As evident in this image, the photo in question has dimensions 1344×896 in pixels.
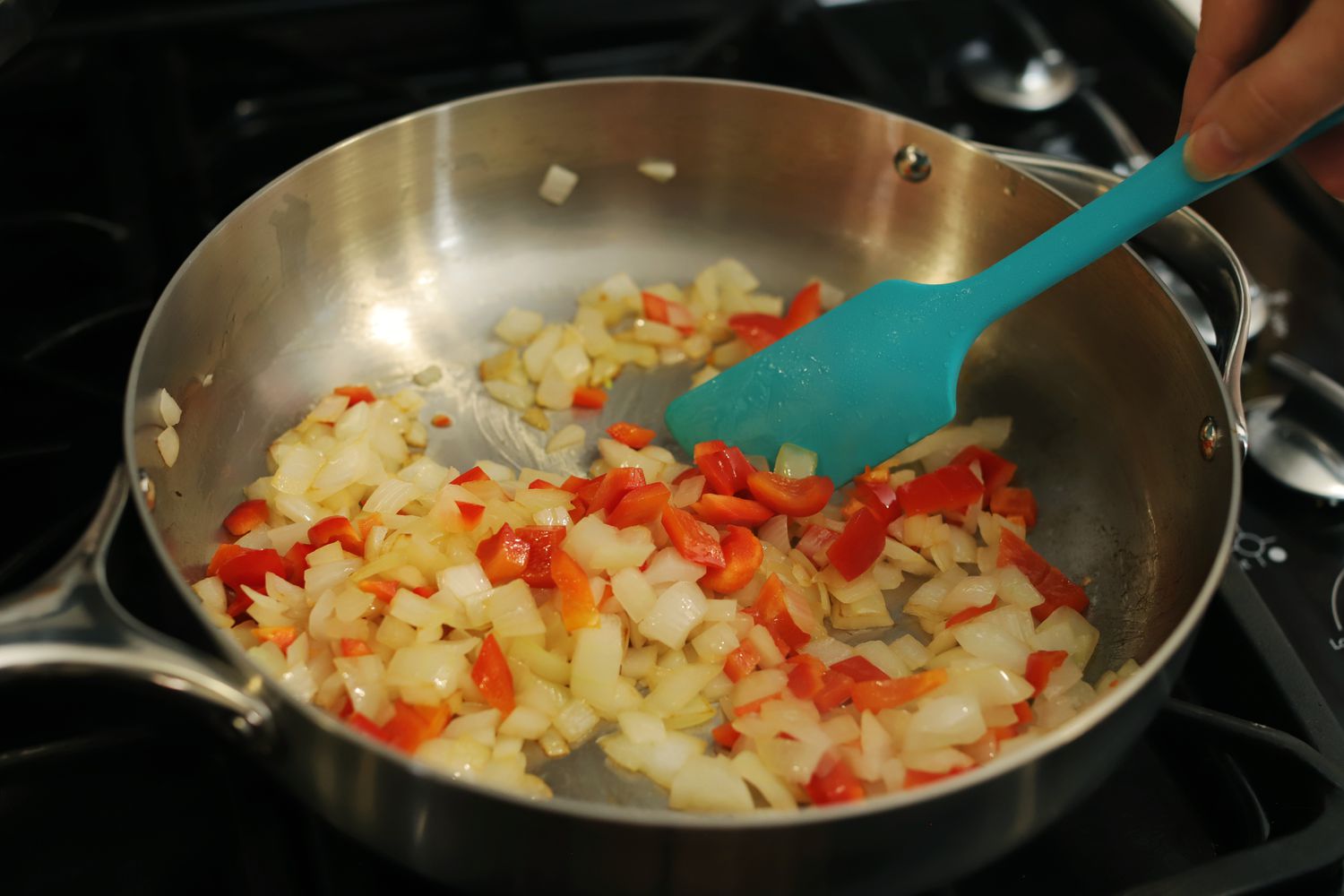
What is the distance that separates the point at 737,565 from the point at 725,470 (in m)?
0.12

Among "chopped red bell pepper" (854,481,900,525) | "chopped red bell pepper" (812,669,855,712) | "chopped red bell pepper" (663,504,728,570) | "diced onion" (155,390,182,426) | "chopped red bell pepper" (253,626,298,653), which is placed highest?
"diced onion" (155,390,182,426)

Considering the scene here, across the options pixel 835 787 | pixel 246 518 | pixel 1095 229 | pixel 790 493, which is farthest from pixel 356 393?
pixel 1095 229

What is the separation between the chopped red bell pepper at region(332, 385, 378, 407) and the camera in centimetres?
140

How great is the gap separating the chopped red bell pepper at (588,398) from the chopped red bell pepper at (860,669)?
1.59 feet

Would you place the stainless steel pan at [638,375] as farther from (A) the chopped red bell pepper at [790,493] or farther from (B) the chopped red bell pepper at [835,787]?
(A) the chopped red bell pepper at [790,493]

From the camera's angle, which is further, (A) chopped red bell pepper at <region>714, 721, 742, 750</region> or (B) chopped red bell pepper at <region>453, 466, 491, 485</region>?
(B) chopped red bell pepper at <region>453, 466, 491, 485</region>

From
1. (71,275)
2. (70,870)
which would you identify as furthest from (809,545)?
(71,275)

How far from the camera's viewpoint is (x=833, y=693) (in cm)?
110

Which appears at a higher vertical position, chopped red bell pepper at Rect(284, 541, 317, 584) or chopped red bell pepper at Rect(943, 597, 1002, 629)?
chopped red bell pepper at Rect(943, 597, 1002, 629)

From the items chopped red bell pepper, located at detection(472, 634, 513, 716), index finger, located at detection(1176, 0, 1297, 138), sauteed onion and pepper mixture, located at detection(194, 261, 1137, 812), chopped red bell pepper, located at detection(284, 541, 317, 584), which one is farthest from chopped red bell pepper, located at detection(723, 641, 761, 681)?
index finger, located at detection(1176, 0, 1297, 138)

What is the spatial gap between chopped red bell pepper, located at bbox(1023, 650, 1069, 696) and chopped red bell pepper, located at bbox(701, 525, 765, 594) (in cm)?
28

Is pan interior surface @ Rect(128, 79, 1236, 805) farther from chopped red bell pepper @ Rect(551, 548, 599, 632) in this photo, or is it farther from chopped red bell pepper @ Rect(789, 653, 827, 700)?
chopped red bell pepper @ Rect(551, 548, 599, 632)

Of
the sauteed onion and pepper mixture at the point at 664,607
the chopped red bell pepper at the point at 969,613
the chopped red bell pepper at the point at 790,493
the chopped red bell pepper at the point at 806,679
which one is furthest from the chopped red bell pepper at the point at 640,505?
the chopped red bell pepper at the point at 969,613

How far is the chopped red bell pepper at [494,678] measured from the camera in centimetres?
109
